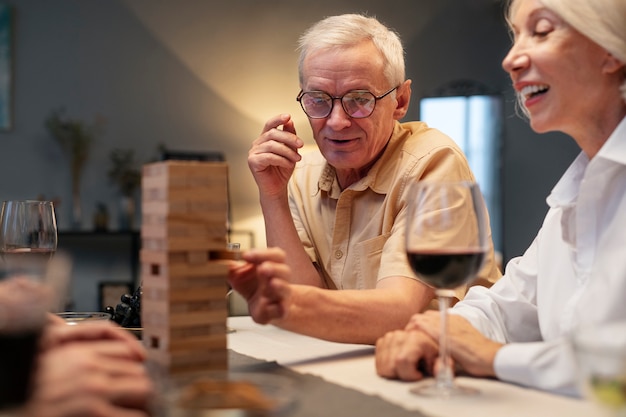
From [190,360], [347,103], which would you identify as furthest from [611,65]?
[190,360]

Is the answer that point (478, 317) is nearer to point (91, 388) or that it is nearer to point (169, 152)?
point (91, 388)

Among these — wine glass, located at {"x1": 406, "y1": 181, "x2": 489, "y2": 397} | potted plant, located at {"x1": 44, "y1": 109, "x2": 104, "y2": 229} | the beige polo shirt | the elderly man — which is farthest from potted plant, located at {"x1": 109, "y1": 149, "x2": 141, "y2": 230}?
wine glass, located at {"x1": 406, "y1": 181, "x2": 489, "y2": 397}

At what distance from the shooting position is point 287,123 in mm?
2230

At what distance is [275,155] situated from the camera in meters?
2.21

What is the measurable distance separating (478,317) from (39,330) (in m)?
0.95

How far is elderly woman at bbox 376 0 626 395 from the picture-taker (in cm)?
131

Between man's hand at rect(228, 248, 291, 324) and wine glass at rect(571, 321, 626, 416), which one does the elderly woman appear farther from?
wine glass at rect(571, 321, 626, 416)

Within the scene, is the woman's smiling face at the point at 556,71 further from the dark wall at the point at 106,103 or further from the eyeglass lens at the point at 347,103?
the dark wall at the point at 106,103

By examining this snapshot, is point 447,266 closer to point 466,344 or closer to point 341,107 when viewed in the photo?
point 466,344

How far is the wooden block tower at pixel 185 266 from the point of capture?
114cm

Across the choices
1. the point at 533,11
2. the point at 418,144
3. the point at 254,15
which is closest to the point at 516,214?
the point at 254,15

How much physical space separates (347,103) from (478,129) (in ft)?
14.9

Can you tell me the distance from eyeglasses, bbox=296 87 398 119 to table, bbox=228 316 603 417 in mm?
697

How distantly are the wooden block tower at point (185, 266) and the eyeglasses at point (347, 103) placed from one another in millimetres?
1039
